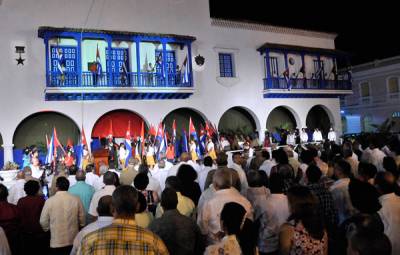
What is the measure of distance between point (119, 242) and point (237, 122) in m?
18.9

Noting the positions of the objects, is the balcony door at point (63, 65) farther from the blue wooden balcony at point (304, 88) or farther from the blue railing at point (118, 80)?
the blue wooden balcony at point (304, 88)

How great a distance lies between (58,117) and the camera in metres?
16.8

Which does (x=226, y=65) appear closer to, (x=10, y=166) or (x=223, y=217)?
(x=10, y=166)

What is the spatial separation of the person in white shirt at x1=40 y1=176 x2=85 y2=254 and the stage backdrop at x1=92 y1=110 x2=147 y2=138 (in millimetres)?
12414

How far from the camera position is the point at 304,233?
329cm

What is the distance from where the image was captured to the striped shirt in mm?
2619

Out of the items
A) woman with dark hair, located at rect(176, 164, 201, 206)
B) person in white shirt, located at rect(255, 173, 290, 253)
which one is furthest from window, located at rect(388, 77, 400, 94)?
person in white shirt, located at rect(255, 173, 290, 253)

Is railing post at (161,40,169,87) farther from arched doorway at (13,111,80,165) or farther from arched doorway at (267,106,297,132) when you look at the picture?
arched doorway at (267,106,297,132)

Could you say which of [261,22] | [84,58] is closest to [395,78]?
[261,22]

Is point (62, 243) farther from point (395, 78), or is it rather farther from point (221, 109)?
point (395, 78)

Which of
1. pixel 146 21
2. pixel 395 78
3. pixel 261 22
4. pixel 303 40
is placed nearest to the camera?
pixel 146 21

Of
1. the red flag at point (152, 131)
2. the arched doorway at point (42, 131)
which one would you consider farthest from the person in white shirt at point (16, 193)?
the red flag at point (152, 131)

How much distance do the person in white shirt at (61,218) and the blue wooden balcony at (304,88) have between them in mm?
16736

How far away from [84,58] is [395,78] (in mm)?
23582
